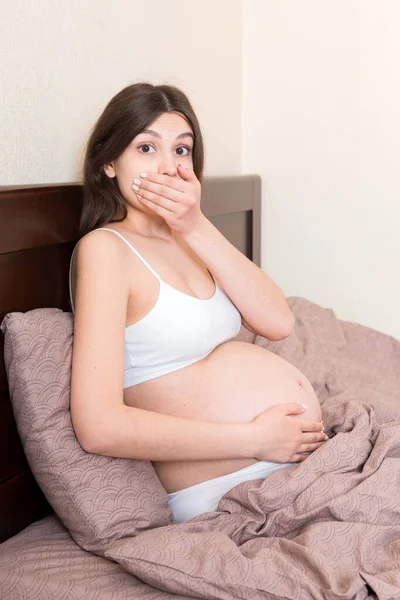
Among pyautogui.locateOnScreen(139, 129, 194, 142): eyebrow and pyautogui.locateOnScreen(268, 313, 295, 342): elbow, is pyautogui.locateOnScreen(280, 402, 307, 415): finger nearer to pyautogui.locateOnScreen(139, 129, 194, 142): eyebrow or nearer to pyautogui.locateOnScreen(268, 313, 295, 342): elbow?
pyautogui.locateOnScreen(268, 313, 295, 342): elbow

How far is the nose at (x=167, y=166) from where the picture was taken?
53.7 inches

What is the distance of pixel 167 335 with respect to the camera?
51.3 inches

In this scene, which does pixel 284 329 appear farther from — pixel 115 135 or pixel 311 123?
pixel 311 123

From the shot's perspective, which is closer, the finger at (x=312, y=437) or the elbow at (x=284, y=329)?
the finger at (x=312, y=437)

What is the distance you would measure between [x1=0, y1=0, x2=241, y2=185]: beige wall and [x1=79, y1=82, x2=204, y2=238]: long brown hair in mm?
145

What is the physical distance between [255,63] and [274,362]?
5.09 feet

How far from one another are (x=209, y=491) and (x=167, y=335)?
0.29 meters

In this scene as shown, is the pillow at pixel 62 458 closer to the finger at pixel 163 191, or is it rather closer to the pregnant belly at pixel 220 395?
the pregnant belly at pixel 220 395

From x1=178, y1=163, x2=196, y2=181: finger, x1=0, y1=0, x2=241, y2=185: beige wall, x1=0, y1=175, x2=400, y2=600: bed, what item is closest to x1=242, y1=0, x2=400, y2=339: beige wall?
x1=0, y1=0, x2=241, y2=185: beige wall

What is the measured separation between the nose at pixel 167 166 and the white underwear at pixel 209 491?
568mm

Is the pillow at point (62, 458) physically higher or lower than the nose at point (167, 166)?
lower

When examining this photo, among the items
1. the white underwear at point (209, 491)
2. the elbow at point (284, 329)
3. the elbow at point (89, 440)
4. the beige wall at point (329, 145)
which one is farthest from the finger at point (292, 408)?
the beige wall at point (329, 145)

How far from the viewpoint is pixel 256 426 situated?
1.30 metres

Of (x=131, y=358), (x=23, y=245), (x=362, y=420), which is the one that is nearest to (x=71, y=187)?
(x=23, y=245)
